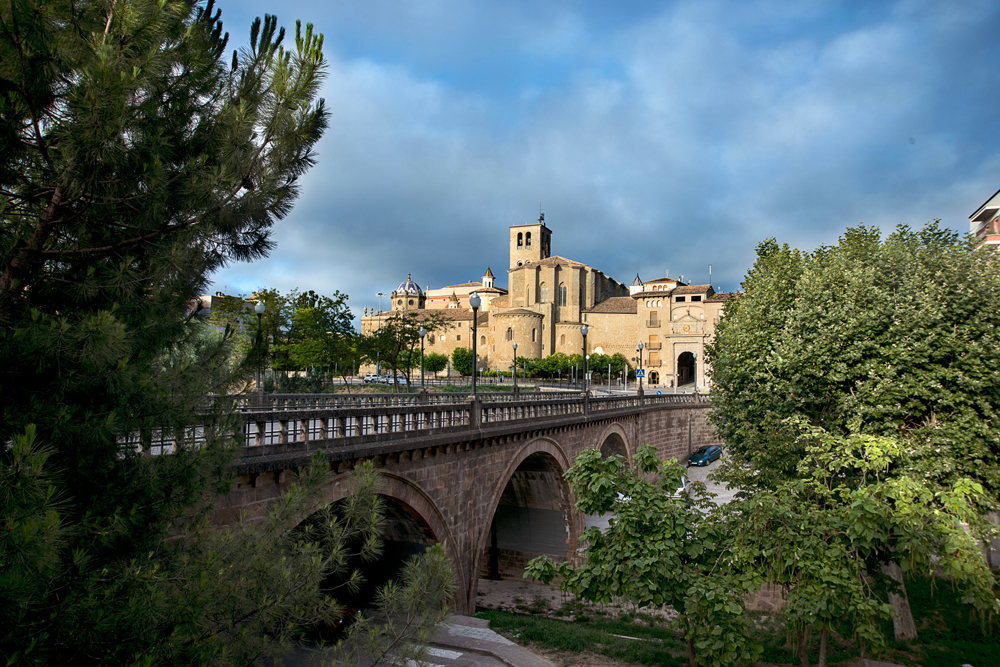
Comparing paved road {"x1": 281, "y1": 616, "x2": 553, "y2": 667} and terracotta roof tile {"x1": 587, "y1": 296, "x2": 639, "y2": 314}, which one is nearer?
paved road {"x1": 281, "y1": 616, "x2": 553, "y2": 667}

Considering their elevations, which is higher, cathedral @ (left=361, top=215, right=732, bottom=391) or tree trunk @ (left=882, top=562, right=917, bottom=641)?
cathedral @ (left=361, top=215, right=732, bottom=391)

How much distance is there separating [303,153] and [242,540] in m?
3.29

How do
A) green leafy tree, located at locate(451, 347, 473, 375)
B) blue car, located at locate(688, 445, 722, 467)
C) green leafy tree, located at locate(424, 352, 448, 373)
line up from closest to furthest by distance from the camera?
blue car, located at locate(688, 445, 722, 467) < green leafy tree, located at locate(451, 347, 473, 375) < green leafy tree, located at locate(424, 352, 448, 373)

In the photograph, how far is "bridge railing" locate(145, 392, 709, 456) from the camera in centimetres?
519

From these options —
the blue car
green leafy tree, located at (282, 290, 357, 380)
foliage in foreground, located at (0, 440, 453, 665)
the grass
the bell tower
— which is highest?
the bell tower

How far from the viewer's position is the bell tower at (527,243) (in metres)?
96.7

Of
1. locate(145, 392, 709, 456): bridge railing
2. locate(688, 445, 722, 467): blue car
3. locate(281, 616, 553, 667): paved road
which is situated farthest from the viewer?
locate(688, 445, 722, 467): blue car

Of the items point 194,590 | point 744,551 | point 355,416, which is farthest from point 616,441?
point 194,590

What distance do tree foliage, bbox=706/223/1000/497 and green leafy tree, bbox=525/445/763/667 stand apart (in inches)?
163

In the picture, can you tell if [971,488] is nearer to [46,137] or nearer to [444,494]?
[444,494]

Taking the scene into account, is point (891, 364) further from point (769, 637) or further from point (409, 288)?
point (409, 288)

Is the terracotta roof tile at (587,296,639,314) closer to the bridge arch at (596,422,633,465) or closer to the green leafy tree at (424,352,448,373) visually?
the green leafy tree at (424,352,448,373)

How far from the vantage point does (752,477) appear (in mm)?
12906

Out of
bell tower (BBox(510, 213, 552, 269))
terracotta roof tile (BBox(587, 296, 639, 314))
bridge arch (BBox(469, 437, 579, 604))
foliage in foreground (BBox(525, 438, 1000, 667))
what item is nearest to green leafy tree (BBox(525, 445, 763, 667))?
foliage in foreground (BBox(525, 438, 1000, 667))
